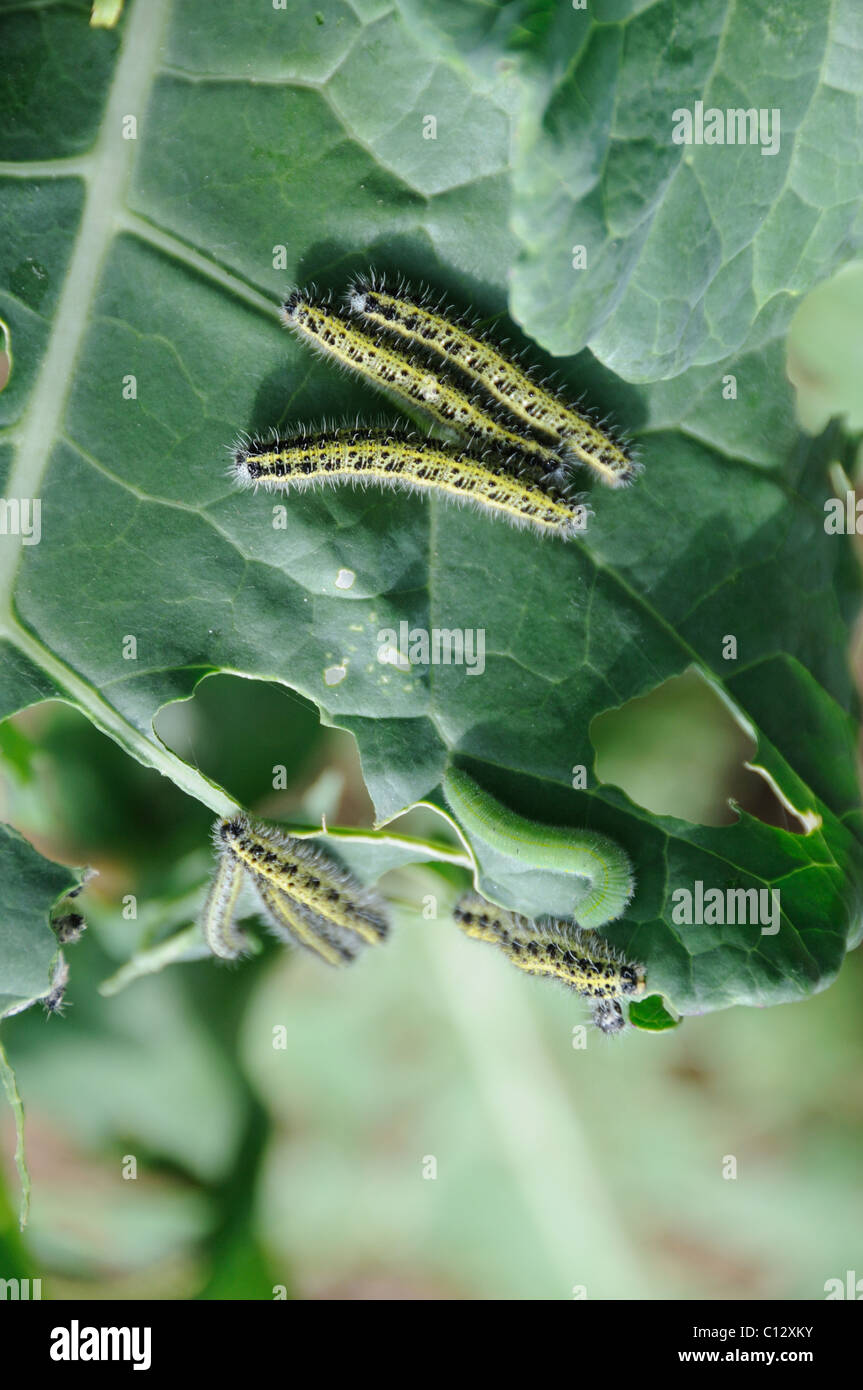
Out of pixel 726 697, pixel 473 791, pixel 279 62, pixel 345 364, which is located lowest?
pixel 473 791

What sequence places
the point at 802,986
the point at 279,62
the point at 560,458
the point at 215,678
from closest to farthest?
1. the point at 279,62
2. the point at 802,986
3. the point at 560,458
4. the point at 215,678

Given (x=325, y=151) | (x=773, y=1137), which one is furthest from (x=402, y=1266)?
(x=325, y=151)

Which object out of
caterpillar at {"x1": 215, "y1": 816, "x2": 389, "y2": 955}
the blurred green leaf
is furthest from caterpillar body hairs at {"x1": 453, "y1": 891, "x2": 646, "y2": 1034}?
the blurred green leaf

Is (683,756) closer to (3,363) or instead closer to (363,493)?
(363,493)

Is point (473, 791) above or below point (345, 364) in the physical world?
below

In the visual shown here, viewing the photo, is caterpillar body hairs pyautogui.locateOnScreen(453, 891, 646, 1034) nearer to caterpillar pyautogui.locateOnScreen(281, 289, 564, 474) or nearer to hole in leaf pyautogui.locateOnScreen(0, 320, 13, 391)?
caterpillar pyautogui.locateOnScreen(281, 289, 564, 474)

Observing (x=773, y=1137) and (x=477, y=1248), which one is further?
(x=477, y=1248)

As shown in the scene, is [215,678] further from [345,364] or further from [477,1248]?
[477,1248]
